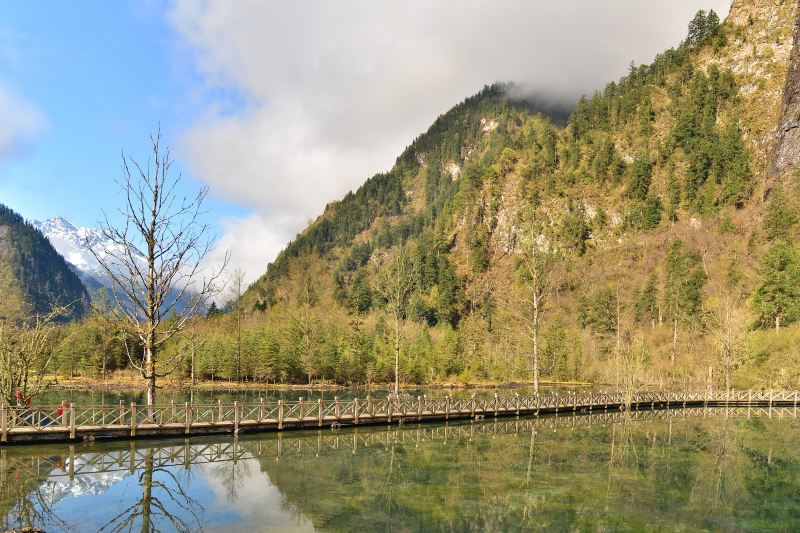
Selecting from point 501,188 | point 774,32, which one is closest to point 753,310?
point 501,188

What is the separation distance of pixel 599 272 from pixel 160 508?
133m

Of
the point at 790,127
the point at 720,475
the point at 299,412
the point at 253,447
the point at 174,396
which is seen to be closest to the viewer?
the point at 720,475

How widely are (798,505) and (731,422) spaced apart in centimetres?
2645

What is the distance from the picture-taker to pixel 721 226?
385 feet

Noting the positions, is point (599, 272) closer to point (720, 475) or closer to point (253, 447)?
point (720, 475)

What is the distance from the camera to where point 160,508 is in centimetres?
1514

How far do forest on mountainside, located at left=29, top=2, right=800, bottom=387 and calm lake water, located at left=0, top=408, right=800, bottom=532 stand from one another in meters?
11.4

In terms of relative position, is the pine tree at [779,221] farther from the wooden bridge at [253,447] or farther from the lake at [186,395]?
the wooden bridge at [253,447]

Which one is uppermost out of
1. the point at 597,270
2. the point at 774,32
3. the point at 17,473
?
the point at 774,32

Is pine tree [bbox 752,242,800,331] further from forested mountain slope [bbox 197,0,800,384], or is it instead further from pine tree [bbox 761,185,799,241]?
pine tree [bbox 761,185,799,241]

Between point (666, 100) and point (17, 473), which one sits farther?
point (666, 100)

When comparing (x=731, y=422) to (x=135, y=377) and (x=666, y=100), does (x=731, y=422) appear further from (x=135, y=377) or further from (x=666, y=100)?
(x=666, y=100)

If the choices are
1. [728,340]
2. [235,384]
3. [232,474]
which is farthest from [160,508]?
[728,340]

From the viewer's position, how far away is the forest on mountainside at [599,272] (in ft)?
233
